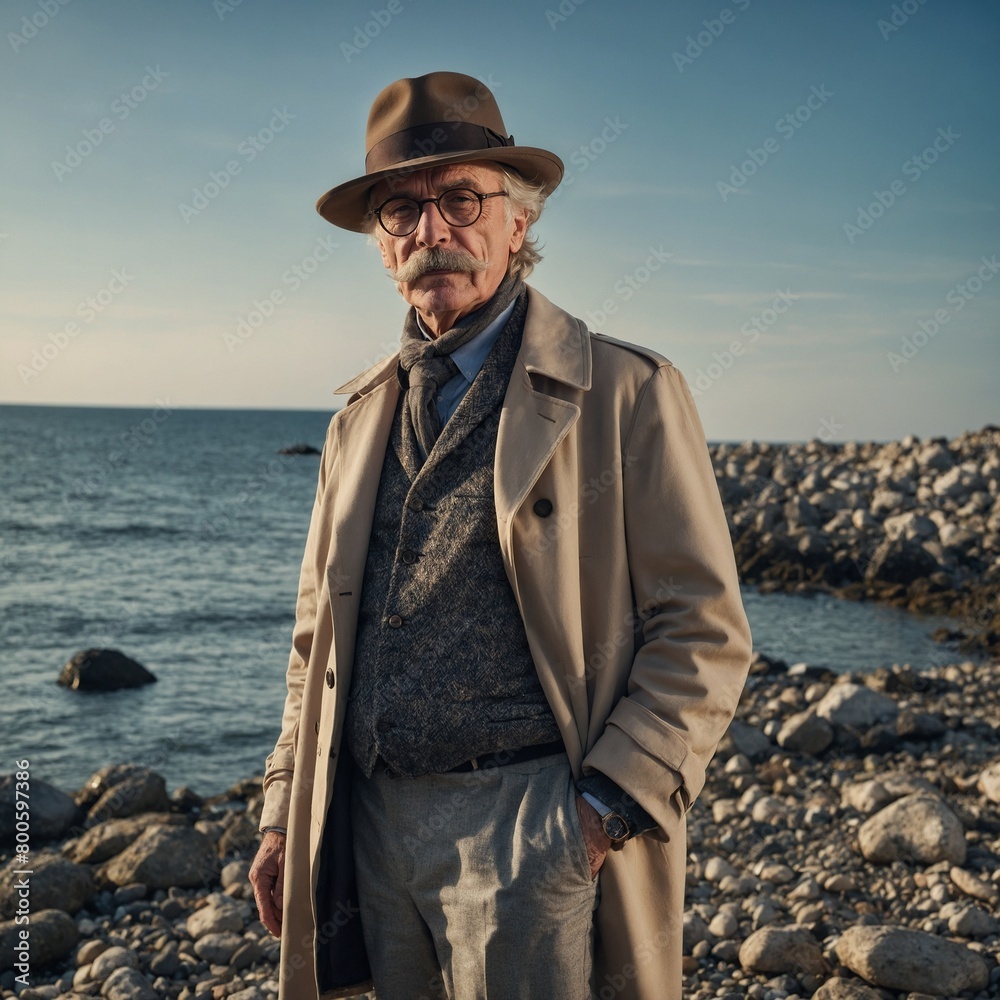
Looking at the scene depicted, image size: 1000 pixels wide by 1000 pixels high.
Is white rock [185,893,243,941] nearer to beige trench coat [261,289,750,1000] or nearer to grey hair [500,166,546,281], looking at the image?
beige trench coat [261,289,750,1000]

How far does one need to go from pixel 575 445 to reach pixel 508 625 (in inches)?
16.9

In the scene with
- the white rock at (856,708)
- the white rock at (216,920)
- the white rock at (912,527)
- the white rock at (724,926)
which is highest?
the white rock at (912,527)

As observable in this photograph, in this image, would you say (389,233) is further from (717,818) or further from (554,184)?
(717,818)

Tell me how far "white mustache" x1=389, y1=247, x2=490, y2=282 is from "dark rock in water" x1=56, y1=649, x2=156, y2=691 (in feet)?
34.0

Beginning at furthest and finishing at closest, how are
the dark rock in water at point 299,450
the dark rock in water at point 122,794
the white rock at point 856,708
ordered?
the dark rock in water at point 299,450
the white rock at point 856,708
the dark rock in water at point 122,794

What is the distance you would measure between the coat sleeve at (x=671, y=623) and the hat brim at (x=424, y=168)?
66 centimetres

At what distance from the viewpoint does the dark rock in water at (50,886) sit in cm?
505

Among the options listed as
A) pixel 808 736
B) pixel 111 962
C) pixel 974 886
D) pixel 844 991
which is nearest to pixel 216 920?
pixel 111 962

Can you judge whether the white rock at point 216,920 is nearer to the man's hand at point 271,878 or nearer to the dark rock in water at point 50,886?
the dark rock in water at point 50,886

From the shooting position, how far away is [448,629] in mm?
2158

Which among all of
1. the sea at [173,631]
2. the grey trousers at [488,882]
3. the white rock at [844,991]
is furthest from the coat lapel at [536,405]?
the sea at [173,631]

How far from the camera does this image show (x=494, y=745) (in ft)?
6.82

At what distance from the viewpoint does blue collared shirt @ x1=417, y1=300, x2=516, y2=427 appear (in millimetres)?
2359

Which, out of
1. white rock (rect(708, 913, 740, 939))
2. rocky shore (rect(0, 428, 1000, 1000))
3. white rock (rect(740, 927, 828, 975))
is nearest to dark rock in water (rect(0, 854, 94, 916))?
rocky shore (rect(0, 428, 1000, 1000))
